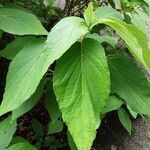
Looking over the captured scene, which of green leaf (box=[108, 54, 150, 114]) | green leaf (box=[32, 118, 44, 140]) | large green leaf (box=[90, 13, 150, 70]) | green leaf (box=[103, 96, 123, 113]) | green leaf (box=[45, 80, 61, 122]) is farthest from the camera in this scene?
green leaf (box=[32, 118, 44, 140])

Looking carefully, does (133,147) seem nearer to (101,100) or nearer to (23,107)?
(23,107)

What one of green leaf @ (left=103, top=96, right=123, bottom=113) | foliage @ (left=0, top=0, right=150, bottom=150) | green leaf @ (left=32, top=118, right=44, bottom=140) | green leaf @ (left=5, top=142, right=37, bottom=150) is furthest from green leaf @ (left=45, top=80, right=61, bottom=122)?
green leaf @ (left=32, top=118, right=44, bottom=140)

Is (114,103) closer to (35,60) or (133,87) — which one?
(133,87)

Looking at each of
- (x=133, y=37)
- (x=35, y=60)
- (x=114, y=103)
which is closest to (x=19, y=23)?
(x=35, y=60)

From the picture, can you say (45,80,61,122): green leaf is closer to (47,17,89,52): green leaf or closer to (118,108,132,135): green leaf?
(47,17,89,52): green leaf

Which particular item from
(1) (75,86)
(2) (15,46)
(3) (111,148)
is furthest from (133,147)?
(1) (75,86)

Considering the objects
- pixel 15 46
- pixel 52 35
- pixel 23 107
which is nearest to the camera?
pixel 52 35

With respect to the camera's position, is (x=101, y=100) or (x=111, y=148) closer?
(x=101, y=100)
